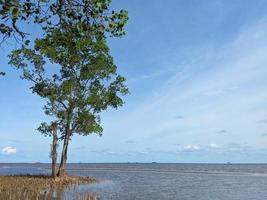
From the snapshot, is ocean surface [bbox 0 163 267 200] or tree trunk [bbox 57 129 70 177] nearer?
ocean surface [bbox 0 163 267 200]

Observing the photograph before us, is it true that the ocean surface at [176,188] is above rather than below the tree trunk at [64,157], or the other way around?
below

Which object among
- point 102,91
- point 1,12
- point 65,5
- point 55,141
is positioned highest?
point 102,91

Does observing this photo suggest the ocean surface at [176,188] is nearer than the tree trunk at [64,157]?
Yes

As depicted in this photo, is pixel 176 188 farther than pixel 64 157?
Yes

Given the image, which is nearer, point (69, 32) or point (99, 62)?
point (69, 32)

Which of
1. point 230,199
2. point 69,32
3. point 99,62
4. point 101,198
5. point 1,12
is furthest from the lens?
point 99,62

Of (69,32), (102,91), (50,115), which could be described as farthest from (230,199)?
(69,32)

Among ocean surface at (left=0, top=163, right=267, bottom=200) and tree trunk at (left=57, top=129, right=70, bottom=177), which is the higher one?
tree trunk at (left=57, top=129, right=70, bottom=177)

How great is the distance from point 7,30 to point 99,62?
121 ft

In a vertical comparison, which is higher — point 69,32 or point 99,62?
point 99,62

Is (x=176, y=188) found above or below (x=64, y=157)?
below

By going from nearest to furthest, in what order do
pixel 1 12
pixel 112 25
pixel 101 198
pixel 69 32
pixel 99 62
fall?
pixel 1 12 → pixel 112 25 → pixel 69 32 → pixel 101 198 → pixel 99 62

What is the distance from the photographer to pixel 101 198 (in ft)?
119

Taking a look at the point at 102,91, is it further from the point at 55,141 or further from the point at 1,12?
the point at 1,12
